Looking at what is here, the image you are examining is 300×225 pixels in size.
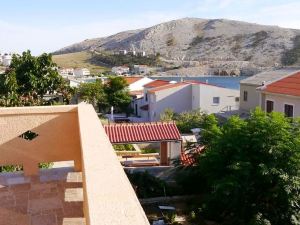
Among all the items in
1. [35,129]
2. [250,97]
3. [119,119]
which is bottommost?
[119,119]

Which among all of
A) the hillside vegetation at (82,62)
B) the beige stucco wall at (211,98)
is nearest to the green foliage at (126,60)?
the hillside vegetation at (82,62)

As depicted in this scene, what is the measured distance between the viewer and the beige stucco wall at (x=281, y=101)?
22203mm

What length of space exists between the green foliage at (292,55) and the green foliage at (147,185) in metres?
132

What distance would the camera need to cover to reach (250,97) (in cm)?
2941

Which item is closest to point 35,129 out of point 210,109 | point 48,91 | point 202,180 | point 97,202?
point 97,202

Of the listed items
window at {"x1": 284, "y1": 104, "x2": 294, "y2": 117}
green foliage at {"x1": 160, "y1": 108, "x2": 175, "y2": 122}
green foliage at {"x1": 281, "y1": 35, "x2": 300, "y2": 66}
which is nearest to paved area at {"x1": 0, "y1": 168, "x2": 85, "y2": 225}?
window at {"x1": 284, "y1": 104, "x2": 294, "y2": 117}

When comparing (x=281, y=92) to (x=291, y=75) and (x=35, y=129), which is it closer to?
(x=291, y=75)

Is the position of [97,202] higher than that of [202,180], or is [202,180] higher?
[97,202]

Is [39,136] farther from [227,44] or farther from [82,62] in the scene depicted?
[227,44]

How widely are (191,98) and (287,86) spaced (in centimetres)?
1366

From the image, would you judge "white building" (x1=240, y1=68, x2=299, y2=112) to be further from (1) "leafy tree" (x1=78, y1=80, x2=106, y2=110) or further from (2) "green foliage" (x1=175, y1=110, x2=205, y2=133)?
(1) "leafy tree" (x1=78, y1=80, x2=106, y2=110)

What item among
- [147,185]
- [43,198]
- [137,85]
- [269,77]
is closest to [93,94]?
[137,85]

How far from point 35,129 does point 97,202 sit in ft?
13.7

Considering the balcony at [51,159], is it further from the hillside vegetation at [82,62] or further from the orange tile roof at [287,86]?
the hillside vegetation at [82,62]
